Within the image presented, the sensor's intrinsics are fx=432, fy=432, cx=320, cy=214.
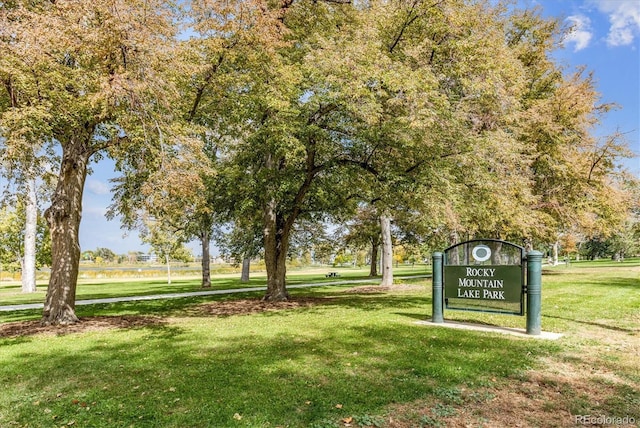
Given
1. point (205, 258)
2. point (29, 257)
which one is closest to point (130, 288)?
point (205, 258)

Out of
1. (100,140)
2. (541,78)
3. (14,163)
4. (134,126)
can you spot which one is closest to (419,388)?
(134,126)

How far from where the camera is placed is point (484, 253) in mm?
9445

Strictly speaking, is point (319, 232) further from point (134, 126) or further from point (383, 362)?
point (383, 362)

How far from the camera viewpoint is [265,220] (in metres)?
16.2

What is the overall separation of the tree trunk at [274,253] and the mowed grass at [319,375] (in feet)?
18.5

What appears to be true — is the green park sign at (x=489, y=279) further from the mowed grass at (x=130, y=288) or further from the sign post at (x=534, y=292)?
the mowed grass at (x=130, y=288)

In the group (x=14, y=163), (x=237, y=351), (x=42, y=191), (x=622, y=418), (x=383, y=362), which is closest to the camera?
(x=622, y=418)

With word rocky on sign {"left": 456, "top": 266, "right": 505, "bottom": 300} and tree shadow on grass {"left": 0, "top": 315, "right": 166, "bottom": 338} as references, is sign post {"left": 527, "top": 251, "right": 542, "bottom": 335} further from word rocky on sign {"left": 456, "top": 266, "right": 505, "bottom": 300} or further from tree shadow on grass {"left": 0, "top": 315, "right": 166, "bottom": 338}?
tree shadow on grass {"left": 0, "top": 315, "right": 166, "bottom": 338}

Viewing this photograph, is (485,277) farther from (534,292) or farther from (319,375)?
(319,375)

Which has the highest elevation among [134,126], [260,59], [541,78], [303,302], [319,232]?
[541,78]

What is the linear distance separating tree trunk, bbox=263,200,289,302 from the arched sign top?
24.3 feet

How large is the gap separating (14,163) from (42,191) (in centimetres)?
392

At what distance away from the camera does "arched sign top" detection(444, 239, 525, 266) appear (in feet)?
29.6

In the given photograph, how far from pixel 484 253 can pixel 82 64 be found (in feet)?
30.6
